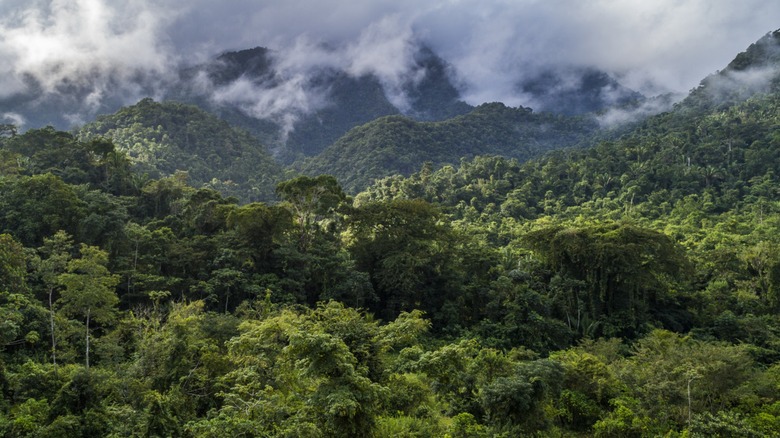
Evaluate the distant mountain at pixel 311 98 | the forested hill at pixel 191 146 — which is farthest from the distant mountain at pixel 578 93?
the forested hill at pixel 191 146

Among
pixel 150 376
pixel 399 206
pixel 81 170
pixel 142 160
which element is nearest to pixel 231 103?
pixel 142 160

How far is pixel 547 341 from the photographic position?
24688 mm

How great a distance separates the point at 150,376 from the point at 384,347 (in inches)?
287

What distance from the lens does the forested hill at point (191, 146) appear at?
6053 centimetres

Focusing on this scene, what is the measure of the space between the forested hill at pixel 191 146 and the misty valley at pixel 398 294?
652mm

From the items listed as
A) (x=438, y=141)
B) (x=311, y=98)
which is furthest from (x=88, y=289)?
(x=311, y=98)

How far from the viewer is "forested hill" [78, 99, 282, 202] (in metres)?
60.5

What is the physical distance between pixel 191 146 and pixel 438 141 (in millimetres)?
45587

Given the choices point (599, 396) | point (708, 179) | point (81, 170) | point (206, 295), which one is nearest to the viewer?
point (599, 396)

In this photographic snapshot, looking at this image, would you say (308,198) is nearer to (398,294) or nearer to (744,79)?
(398,294)

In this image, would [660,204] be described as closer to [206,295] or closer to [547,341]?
[547,341]

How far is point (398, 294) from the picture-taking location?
2644cm

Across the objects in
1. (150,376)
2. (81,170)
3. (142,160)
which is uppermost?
(142,160)

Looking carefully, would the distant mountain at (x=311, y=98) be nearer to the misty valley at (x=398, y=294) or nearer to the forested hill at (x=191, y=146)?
the forested hill at (x=191, y=146)
